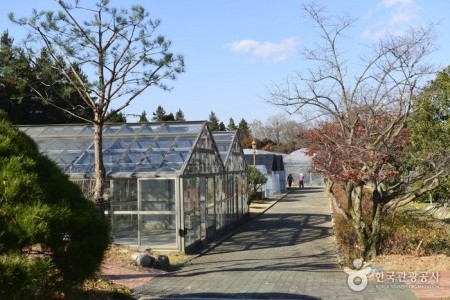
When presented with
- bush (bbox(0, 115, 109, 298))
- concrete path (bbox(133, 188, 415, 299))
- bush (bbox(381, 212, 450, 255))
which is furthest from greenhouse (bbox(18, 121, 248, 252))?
bush (bbox(0, 115, 109, 298))

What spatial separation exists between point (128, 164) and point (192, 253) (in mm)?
3253

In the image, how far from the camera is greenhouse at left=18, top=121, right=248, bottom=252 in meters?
14.3

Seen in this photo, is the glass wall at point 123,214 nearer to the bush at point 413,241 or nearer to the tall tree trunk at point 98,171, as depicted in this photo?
the tall tree trunk at point 98,171

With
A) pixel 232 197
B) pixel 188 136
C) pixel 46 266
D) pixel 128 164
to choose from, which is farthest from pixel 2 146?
pixel 232 197

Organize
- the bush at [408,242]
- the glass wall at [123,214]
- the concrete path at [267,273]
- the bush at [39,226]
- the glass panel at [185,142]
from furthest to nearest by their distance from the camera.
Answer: the glass panel at [185,142] < the glass wall at [123,214] < the bush at [408,242] < the concrete path at [267,273] < the bush at [39,226]

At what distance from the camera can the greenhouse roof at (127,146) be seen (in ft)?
48.9

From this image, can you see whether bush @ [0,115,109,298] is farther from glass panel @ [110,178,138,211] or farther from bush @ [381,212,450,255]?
glass panel @ [110,178,138,211]

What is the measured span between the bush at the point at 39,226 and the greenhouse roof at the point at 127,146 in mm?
9082

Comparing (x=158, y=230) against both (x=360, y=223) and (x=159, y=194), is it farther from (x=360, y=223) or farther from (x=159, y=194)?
(x=360, y=223)

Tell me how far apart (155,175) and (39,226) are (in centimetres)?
1014

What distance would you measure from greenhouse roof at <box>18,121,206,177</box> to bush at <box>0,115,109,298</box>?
29.8 ft

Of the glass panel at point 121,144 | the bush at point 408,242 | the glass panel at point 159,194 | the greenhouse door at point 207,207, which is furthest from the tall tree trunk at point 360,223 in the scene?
the glass panel at point 121,144

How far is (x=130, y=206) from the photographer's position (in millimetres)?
16500

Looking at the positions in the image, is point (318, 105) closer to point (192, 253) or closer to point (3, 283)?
point (192, 253)
